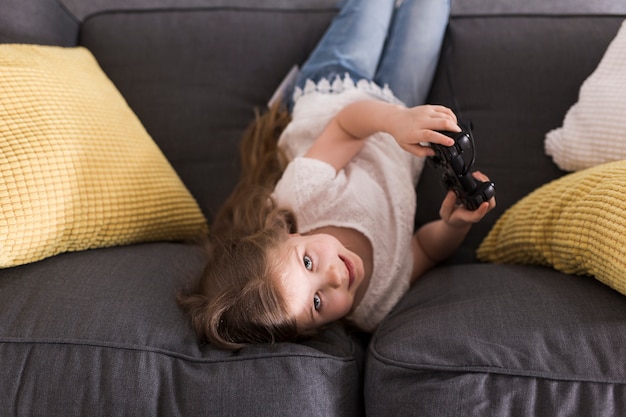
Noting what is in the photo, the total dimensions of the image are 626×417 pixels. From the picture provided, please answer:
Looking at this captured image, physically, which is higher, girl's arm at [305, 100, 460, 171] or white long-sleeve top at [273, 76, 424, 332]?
girl's arm at [305, 100, 460, 171]

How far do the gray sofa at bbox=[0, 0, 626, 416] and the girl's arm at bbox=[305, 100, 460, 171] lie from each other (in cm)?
23

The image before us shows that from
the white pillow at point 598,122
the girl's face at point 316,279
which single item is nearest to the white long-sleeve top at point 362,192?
the girl's face at point 316,279

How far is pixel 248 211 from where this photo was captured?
1194 millimetres

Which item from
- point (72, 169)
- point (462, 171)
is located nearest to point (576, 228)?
point (462, 171)

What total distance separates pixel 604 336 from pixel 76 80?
1.10 m

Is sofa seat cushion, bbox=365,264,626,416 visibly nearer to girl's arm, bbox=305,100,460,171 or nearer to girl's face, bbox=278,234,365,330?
girl's face, bbox=278,234,365,330

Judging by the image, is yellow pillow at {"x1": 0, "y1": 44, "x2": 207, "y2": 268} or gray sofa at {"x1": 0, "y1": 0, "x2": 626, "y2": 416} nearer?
gray sofa at {"x1": 0, "y1": 0, "x2": 626, "y2": 416}

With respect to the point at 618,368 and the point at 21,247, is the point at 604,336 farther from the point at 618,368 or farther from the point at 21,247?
the point at 21,247

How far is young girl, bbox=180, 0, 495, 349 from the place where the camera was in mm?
991

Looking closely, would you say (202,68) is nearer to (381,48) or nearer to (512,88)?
(381,48)

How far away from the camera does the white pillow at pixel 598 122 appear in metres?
1.10

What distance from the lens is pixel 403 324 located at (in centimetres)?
94

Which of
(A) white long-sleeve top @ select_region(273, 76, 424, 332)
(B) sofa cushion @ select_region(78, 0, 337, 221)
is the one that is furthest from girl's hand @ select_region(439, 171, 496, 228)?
(B) sofa cushion @ select_region(78, 0, 337, 221)

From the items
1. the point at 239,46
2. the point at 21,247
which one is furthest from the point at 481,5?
the point at 21,247
